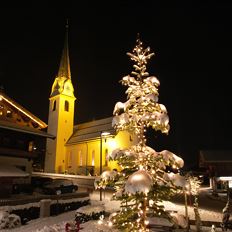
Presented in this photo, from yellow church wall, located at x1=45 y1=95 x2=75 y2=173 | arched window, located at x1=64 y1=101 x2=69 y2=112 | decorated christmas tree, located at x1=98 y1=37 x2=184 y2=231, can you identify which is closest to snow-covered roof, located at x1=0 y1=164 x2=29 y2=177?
decorated christmas tree, located at x1=98 y1=37 x2=184 y2=231

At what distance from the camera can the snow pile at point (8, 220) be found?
1477 cm

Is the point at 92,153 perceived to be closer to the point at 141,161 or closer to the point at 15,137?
the point at 15,137

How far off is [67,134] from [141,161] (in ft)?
186

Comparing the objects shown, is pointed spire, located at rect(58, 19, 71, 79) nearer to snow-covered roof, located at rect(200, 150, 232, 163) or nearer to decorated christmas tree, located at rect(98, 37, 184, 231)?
snow-covered roof, located at rect(200, 150, 232, 163)

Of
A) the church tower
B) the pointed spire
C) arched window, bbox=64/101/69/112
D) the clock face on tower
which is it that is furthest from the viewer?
the pointed spire

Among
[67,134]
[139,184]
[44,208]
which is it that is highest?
[67,134]

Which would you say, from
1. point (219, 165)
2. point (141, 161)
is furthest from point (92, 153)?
point (141, 161)

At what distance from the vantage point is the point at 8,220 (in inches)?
593

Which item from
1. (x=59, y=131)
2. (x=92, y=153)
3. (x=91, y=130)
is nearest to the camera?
(x=92, y=153)

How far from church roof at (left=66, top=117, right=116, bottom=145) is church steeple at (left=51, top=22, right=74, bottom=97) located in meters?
8.91

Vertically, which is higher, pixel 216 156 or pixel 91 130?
pixel 91 130

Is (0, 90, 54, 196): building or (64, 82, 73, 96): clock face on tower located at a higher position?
(64, 82, 73, 96): clock face on tower

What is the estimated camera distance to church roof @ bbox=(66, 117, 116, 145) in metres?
55.0

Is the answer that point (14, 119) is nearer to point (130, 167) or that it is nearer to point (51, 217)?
point (51, 217)
